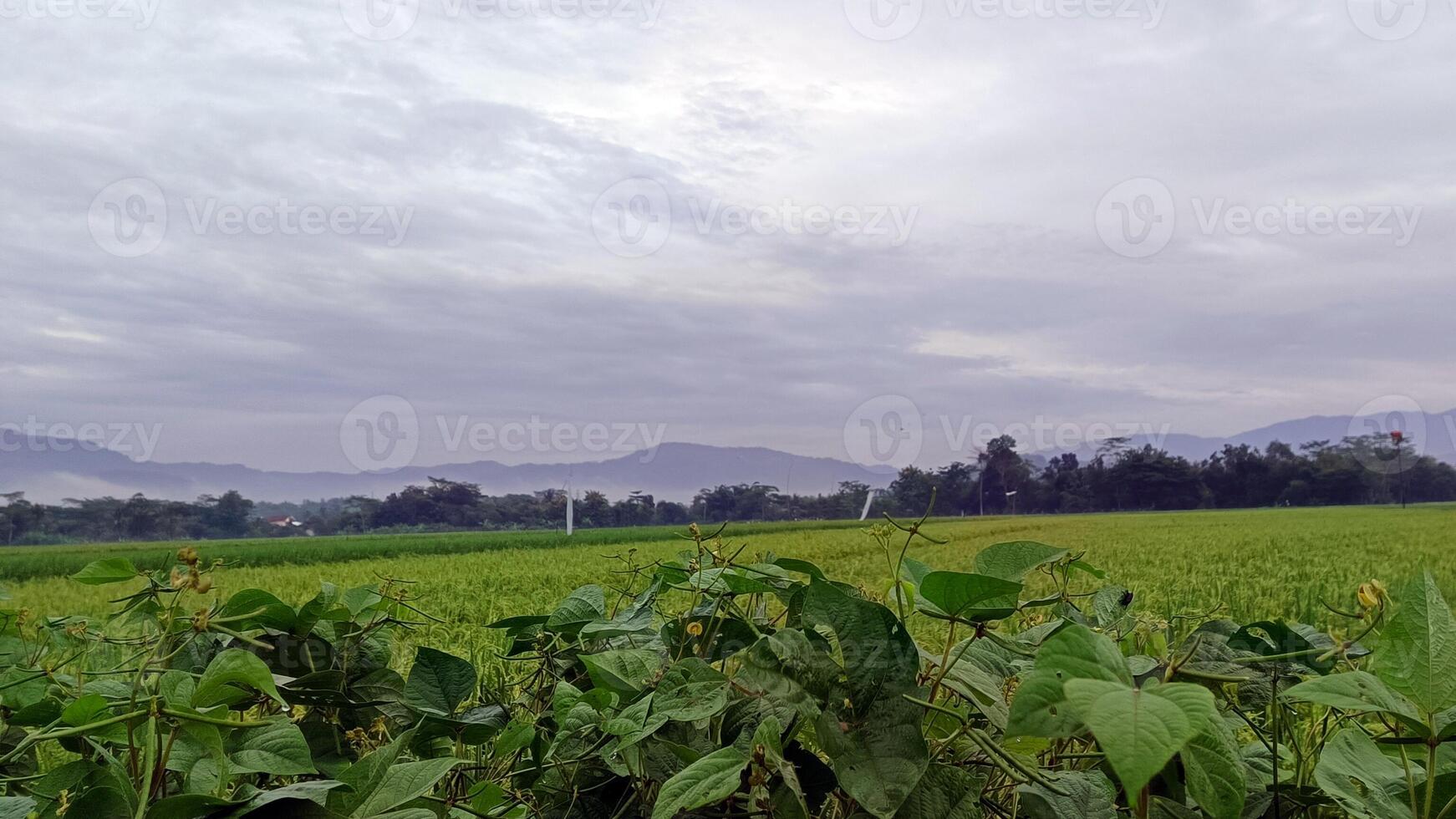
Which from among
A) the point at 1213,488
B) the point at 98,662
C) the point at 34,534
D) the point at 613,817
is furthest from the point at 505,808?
the point at 1213,488

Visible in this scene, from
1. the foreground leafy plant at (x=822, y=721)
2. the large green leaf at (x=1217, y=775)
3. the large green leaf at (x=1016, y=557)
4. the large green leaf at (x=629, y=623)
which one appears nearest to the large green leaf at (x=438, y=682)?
the foreground leafy plant at (x=822, y=721)

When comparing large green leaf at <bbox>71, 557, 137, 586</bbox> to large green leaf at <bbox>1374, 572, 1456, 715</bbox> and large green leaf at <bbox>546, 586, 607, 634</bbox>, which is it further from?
large green leaf at <bbox>1374, 572, 1456, 715</bbox>

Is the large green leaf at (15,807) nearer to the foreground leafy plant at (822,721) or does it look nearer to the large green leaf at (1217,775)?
the foreground leafy plant at (822,721)

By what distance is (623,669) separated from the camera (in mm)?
605

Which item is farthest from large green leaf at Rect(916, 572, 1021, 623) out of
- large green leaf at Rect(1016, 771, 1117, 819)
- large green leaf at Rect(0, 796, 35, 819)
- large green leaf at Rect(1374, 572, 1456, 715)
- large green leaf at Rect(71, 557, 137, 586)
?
large green leaf at Rect(71, 557, 137, 586)

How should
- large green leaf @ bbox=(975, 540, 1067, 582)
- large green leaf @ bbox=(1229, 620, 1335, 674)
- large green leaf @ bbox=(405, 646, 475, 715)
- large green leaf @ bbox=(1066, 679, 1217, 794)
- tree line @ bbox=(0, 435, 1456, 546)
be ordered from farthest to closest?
tree line @ bbox=(0, 435, 1456, 546)
large green leaf @ bbox=(405, 646, 475, 715)
large green leaf @ bbox=(1229, 620, 1335, 674)
large green leaf @ bbox=(975, 540, 1067, 582)
large green leaf @ bbox=(1066, 679, 1217, 794)

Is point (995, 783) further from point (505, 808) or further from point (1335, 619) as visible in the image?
point (1335, 619)

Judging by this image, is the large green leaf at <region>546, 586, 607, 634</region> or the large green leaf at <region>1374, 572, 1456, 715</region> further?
the large green leaf at <region>546, 586, 607, 634</region>

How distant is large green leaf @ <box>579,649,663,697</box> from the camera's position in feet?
1.93

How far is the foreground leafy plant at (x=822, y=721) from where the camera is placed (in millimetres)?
417

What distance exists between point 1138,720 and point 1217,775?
137 millimetres

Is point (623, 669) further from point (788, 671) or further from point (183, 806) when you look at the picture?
point (183, 806)

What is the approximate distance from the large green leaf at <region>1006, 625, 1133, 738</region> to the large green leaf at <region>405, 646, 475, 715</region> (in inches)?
21.3

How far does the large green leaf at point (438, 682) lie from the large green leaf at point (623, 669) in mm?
195
